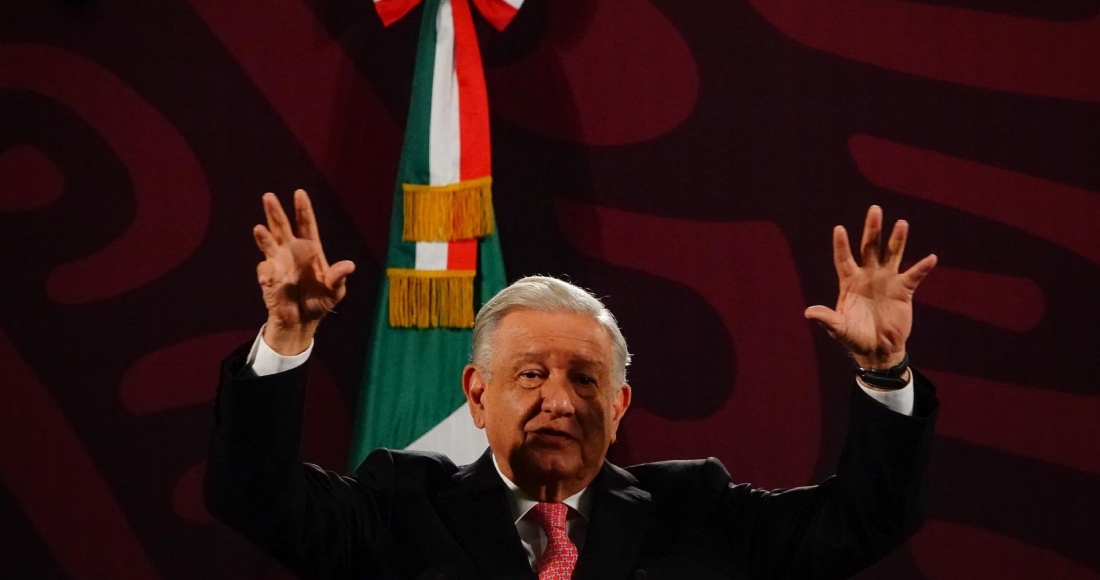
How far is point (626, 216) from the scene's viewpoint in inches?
124

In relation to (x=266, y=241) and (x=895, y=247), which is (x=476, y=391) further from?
(x=895, y=247)

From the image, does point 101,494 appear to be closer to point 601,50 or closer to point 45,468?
point 45,468

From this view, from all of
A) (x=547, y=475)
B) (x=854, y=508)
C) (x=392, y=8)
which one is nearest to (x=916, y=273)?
(x=854, y=508)

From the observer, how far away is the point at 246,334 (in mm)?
3168

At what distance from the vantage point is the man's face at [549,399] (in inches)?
67.2

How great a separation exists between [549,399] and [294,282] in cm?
40

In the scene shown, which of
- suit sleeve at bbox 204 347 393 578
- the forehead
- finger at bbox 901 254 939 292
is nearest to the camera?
suit sleeve at bbox 204 347 393 578

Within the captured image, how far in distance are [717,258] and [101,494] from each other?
1733 mm

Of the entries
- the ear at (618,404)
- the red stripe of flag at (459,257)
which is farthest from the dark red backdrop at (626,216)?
the ear at (618,404)

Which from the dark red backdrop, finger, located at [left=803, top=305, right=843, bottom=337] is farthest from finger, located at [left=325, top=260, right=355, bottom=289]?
the dark red backdrop

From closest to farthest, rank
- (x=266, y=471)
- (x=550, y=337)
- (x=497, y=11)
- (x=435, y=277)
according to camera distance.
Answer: (x=266, y=471)
(x=550, y=337)
(x=435, y=277)
(x=497, y=11)

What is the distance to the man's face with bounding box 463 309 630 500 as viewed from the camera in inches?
67.2

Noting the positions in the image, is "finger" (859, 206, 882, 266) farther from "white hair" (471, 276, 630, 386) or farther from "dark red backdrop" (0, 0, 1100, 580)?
"dark red backdrop" (0, 0, 1100, 580)

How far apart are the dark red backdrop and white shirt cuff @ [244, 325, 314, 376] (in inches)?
61.6
